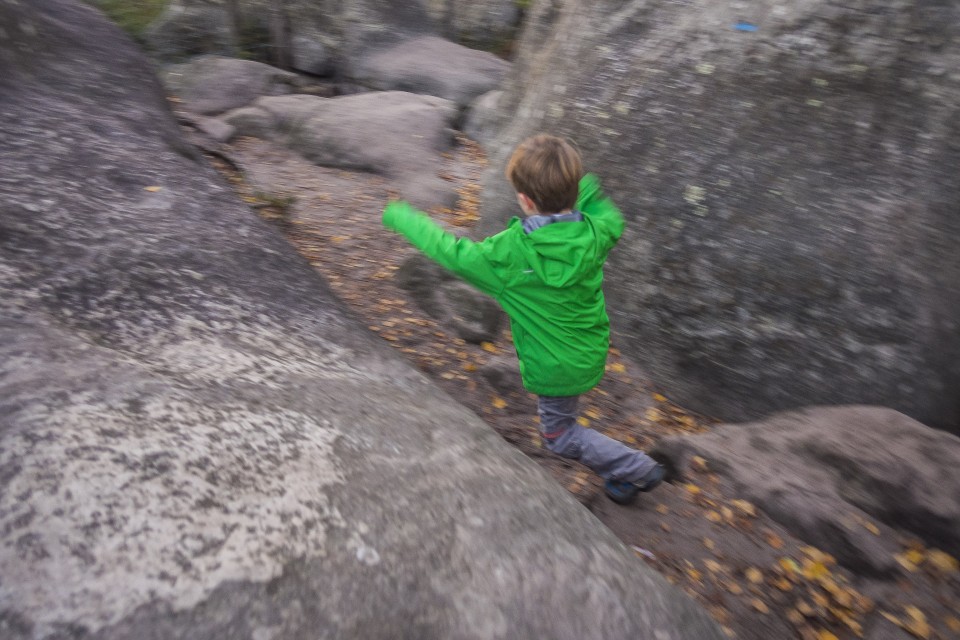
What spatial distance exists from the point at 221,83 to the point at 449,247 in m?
8.22

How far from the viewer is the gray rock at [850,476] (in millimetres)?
3270

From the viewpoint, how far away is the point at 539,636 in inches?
76.2

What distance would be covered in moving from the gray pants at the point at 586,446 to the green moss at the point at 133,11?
10.7m

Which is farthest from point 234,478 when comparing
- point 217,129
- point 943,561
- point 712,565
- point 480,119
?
point 480,119

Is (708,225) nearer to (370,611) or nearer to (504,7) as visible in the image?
(370,611)

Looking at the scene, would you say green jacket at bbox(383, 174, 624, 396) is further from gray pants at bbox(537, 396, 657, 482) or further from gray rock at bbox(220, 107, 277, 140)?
gray rock at bbox(220, 107, 277, 140)

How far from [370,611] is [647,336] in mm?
3211

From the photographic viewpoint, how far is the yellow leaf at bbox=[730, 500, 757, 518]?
3.51 metres

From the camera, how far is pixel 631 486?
351 centimetres

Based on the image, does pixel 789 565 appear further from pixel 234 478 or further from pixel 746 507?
pixel 234 478

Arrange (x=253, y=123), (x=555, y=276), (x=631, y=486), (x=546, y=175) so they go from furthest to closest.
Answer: (x=253, y=123) → (x=631, y=486) → (x=555, y=276) → (x=546, y=175)

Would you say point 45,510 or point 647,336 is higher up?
point 45,510

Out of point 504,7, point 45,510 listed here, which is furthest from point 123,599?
point 504,7

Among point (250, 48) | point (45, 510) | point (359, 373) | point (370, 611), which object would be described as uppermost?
point (45, 510)
